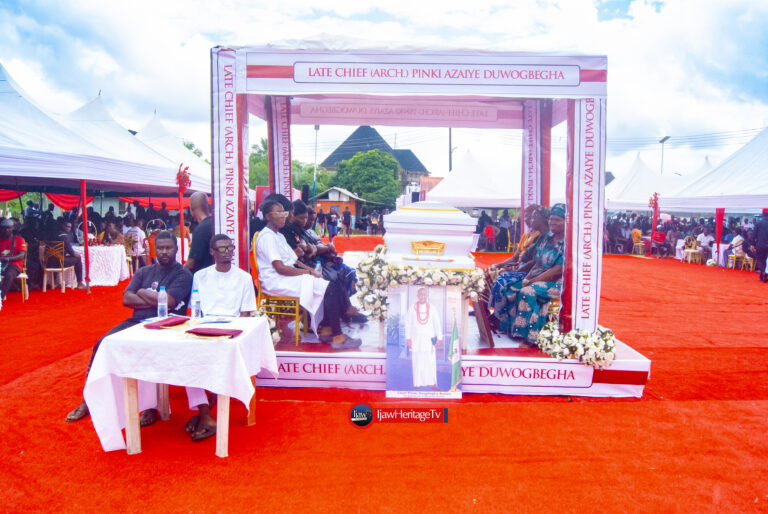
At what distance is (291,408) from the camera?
377 centimetres

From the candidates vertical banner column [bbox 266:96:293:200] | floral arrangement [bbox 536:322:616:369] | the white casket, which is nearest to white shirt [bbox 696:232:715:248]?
floral arrangement [bbox 536:322:616:369]

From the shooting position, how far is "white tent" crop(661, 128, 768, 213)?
12758 mm

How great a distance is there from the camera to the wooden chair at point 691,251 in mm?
17109

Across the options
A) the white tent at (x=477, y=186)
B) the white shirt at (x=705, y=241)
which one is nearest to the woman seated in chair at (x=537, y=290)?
the white tent at (x=477, y=186)

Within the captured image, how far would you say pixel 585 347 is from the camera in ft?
13.3

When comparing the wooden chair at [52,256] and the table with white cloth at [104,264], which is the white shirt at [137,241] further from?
the wooden chair at [52,256]

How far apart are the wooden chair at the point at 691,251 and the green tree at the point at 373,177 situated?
37.4 feet

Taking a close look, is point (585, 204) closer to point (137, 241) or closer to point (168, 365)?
point (168, 365)

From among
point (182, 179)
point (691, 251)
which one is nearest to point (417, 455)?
point (182, 179)

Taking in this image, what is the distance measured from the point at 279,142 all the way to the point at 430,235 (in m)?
3.29

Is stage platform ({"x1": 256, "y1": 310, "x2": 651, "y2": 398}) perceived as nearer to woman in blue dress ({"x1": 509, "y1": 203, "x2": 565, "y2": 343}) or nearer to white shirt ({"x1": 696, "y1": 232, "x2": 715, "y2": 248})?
woman in blue dress ({"x1": 509, "y1": 203, "x2": 565, "y2": 343})

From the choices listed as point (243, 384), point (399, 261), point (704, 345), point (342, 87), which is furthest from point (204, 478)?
point (704, 345)

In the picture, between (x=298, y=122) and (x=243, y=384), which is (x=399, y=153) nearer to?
(x=298, y=122)

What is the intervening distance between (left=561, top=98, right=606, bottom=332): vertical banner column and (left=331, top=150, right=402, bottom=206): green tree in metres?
17.2
